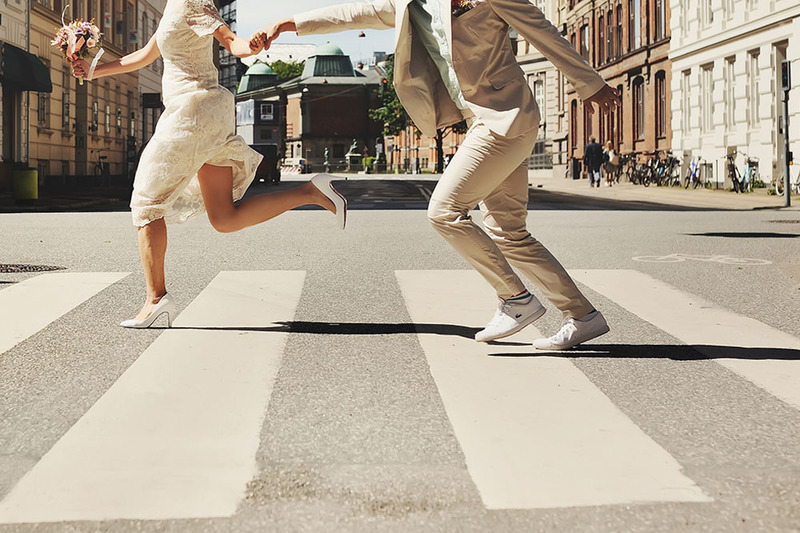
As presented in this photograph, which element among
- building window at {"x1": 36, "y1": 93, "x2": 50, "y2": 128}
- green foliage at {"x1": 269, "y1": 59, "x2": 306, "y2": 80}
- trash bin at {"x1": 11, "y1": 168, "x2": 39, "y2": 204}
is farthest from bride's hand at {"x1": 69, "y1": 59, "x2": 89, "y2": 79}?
green foliage at {"x1": 269, "y1": 59, "x2": 306, "y2": 80}

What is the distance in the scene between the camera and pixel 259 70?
129 metres

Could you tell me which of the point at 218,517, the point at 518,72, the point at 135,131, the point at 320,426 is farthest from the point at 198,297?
the point at 135,131

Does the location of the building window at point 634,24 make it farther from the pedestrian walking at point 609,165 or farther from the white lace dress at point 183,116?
the white lace dress at point 183,116

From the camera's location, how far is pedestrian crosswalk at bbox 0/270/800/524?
301cm

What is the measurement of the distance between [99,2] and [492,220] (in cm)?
3468

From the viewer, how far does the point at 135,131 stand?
4409 centimetres

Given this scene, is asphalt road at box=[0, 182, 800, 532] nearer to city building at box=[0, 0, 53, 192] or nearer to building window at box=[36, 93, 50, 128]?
city building at box=[0, 0, 53, 192]

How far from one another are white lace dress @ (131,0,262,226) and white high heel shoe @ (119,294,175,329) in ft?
1.50

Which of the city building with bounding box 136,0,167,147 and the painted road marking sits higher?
the city building with bounding box 136,0,167,147

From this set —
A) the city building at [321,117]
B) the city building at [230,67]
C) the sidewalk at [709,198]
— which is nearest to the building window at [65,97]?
the sidewalk at [709,198]

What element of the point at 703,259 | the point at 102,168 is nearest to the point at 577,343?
the point at 703,259

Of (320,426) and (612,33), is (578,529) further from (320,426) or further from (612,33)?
(612,33)

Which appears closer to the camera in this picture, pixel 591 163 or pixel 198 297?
pixel 198 297

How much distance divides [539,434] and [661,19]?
129 feet
